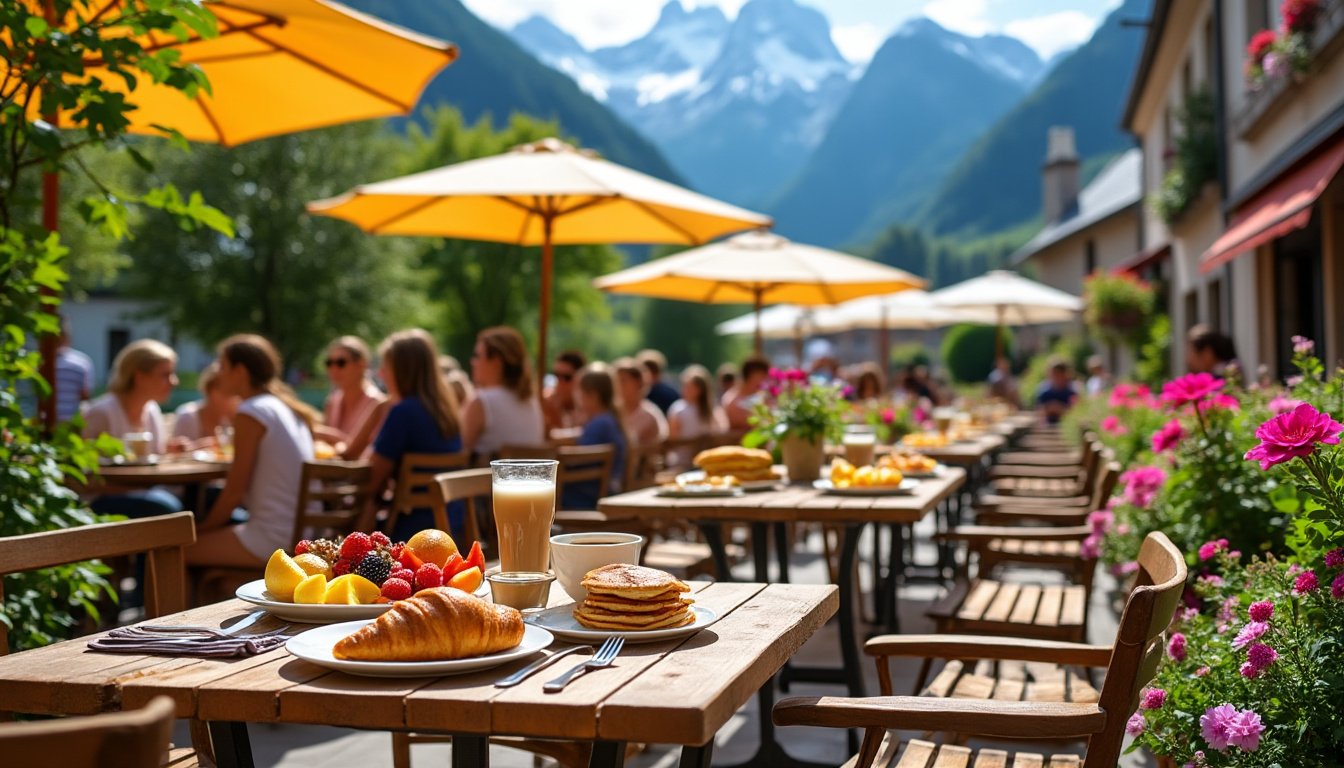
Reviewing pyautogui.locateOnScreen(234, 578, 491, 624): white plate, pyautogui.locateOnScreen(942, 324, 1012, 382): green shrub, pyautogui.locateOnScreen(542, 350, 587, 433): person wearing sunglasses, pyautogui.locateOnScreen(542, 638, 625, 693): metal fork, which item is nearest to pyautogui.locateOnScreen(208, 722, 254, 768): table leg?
pyautogui.locateOnScreen(234, 578, 491, 624): white plate

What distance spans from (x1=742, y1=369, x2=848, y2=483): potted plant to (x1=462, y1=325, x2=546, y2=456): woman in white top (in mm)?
1771

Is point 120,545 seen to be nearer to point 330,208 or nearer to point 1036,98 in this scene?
point 330,208

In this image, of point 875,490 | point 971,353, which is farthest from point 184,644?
point 971,353

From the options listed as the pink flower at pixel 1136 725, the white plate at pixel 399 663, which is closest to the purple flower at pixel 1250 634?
the pink flower at pixel 1136 725

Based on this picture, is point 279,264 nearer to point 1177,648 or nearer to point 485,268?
point 485,268

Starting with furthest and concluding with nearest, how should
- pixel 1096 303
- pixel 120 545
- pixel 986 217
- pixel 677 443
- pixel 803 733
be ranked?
1. pixel 986 217
2. pixel 1096 303
3. pixel 677 443
4. pixel 803 733
5. pixel 120 545

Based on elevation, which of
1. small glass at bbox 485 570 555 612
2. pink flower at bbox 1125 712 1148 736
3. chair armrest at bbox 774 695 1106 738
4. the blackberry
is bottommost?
pink flower at bbox 1125 712 1148 736

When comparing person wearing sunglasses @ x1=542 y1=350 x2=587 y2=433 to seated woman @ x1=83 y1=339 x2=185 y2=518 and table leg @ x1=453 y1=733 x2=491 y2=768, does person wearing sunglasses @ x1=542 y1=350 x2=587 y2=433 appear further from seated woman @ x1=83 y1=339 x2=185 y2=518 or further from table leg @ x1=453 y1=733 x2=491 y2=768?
table leg @ x1=453 y1=733 x2=491 y2=768

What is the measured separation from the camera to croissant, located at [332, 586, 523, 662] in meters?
1.71

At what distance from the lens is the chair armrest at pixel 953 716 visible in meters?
2.05

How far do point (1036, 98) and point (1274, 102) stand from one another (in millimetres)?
166485

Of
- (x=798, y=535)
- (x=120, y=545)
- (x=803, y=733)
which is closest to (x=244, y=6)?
(x=120, y=545)

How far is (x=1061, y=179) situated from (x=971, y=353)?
6.62 meters

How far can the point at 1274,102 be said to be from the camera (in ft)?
34.9
